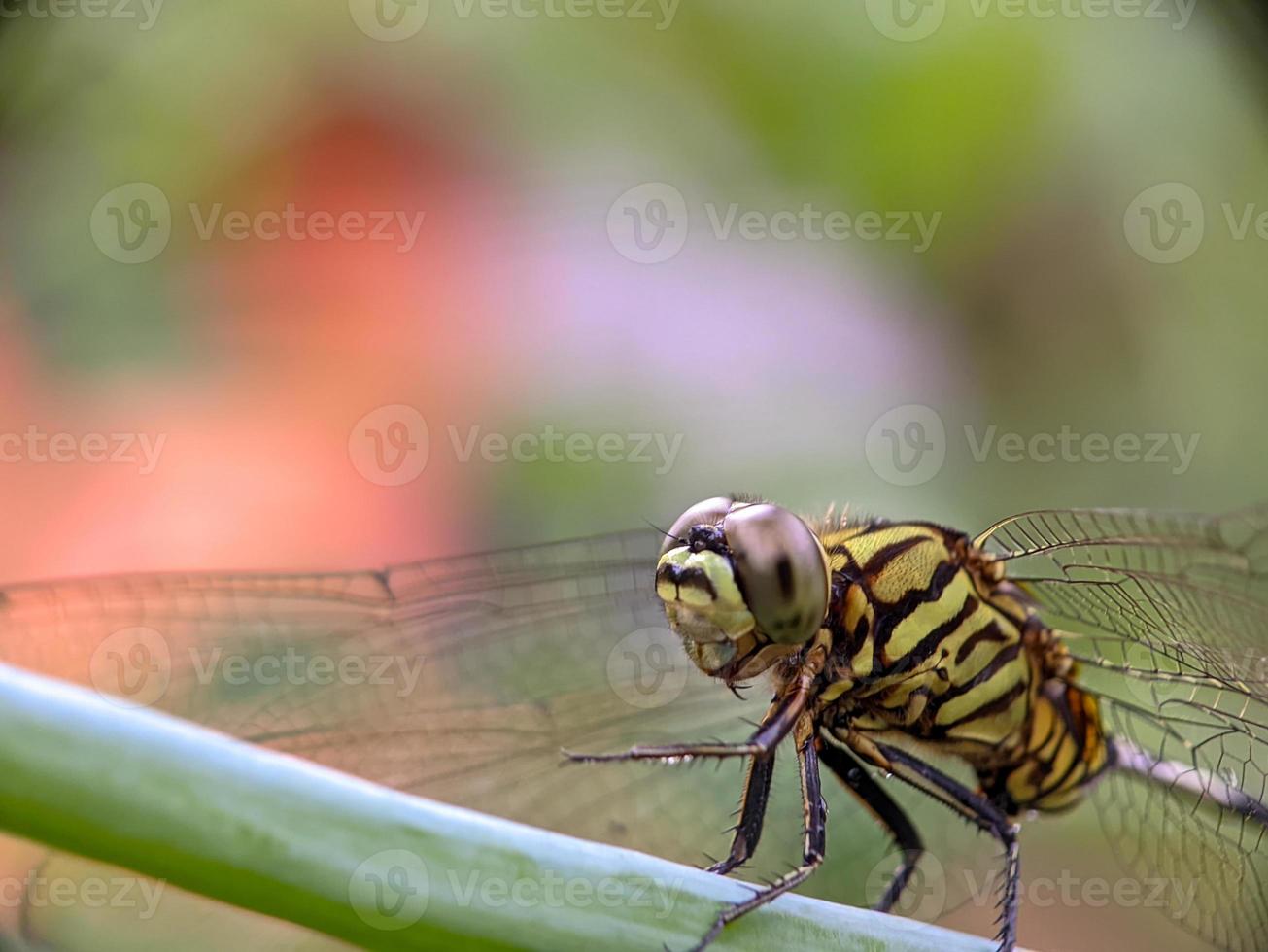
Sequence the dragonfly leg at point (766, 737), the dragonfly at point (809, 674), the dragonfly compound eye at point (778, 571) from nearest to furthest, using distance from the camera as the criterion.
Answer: the dragonfly leg at point (766, 737) < the dragonfly compound eye at point (778, 571) < the dragonfly at point (809, 674)

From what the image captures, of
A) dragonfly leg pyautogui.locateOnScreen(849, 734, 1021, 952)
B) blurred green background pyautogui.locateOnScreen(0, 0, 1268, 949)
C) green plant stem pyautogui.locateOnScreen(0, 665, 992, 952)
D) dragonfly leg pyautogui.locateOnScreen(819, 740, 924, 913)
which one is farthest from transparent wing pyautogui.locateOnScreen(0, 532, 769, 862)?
green plant stem pyautogui.locateOnScreen(0, 665, 992, 952)

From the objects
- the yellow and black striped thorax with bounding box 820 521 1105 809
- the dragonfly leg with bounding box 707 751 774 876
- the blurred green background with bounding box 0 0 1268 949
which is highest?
the blurred green background with bounding box 0 0 1268 949

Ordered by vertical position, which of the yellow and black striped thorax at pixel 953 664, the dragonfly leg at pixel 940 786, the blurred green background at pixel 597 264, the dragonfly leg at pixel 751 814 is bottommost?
the dragonfly leg at pixel 751 814

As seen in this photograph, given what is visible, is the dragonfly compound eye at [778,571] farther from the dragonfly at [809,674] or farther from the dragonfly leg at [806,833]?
the dragonfly leg at [806,833]

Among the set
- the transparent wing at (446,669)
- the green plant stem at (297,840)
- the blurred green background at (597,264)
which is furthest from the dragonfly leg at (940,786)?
the blurred green background at (597,264)

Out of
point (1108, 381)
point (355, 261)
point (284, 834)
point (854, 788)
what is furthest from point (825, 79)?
point (284, 834)

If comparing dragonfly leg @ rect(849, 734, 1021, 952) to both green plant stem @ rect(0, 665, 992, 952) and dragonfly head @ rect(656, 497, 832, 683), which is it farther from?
green plant stem @ rect(0, 665, 992, 952)

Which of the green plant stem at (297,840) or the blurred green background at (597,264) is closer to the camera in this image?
the green plant stem at (297,840)

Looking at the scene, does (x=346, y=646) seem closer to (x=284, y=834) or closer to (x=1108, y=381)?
(x=284, y=834)
